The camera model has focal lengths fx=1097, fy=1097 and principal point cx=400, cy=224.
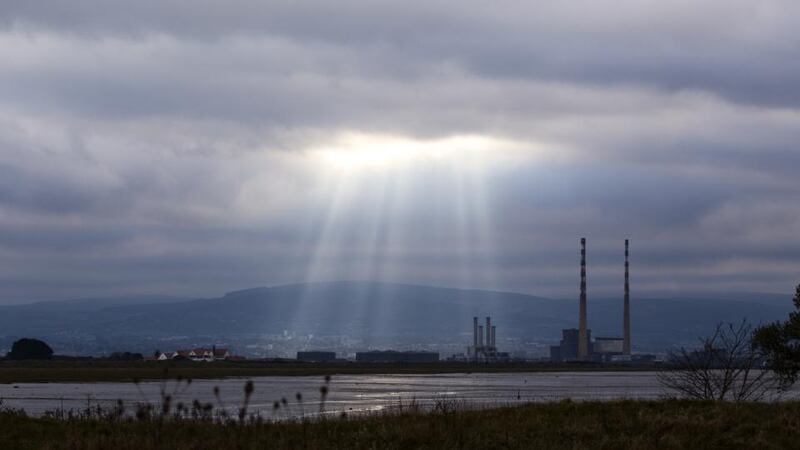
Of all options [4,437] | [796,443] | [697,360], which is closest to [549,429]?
[796,443]

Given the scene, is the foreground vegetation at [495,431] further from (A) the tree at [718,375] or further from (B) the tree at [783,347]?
(B) the tree at [783,347]

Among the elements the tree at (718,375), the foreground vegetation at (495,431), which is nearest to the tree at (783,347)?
the tree at (718,375)

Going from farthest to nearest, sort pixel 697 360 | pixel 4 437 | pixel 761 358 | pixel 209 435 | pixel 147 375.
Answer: pixel 147 375 → pixel 761 358 → pixel 697 360 → pixel 4 437 → pixel 209 435

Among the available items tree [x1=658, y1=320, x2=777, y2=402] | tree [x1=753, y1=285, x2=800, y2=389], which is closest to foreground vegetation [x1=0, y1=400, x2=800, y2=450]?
tree [x1=658, y1=320, x2=777, y2=402]

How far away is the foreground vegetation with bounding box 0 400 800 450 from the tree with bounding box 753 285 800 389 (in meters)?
20.3

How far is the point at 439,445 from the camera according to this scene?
82.8 ft

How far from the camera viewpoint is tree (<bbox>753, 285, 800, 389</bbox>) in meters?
50.9

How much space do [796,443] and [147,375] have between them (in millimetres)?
120151

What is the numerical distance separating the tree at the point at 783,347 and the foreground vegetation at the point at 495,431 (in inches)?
798

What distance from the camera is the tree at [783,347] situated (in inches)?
2004

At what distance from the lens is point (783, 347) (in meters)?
51.6

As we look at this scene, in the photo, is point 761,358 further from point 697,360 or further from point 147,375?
point 147,375

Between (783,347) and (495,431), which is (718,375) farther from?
(495,431)

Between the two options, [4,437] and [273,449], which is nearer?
[273,449]
